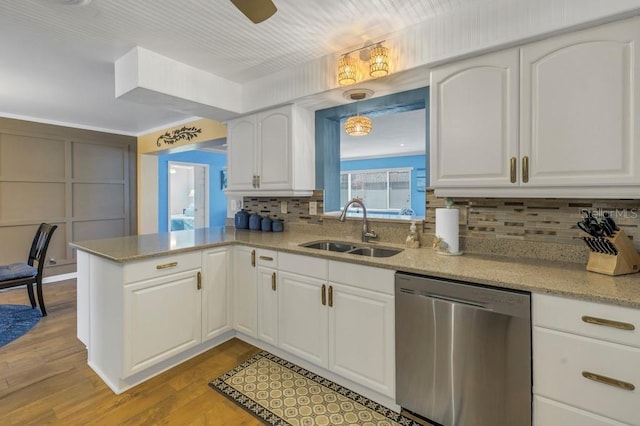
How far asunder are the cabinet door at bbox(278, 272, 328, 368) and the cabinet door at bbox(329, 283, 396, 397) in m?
0.07

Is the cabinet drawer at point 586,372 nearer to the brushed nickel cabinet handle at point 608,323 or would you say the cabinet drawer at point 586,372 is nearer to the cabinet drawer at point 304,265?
the brushed nickel cabinet handle at point 608,323

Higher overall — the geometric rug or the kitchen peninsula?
the kitchen peninsula

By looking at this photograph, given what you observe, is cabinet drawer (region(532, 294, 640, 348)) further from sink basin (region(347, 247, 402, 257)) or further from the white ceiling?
the white ceiling

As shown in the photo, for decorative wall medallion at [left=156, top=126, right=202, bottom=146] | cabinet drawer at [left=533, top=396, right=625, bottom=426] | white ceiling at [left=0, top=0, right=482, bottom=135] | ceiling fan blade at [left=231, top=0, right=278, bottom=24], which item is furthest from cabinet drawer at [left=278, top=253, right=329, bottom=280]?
decorative wall medallion at [left=156, top=126, right=202, bottom=146]

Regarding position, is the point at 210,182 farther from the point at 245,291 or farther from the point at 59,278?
the point at 245,291

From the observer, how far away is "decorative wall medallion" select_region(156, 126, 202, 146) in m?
4.02

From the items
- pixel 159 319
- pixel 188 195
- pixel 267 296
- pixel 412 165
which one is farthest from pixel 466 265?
pixel 188 195

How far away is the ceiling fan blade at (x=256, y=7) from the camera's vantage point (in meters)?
1.23

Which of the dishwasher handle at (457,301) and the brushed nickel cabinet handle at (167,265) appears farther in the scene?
the brushed nickel cabinet handle at (167,265)

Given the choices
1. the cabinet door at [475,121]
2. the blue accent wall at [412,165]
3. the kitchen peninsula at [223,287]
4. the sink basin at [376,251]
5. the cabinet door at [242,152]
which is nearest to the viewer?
the kitchen peninsula at [223,287]

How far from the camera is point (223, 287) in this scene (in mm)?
2434

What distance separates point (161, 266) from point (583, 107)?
8.27 ft

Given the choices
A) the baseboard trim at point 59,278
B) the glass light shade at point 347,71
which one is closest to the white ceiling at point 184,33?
the glass light shade at point 347,71

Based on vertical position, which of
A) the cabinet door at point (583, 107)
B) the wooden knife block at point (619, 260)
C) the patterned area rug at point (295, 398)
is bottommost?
the patterned area rug at point (295, 398)
